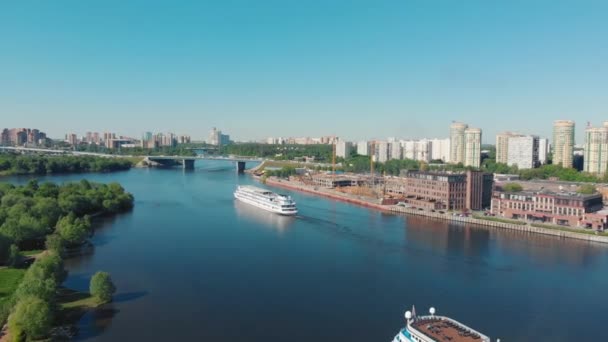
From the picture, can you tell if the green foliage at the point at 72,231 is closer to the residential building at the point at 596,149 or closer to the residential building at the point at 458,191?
the residential building at the point at 458,191

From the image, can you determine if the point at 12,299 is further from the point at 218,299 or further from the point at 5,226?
the point at 5,226

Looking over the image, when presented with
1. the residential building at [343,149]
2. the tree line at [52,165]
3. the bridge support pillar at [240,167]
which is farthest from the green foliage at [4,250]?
the residential building at [343,149]

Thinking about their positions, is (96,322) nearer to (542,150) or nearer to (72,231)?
(72,231)

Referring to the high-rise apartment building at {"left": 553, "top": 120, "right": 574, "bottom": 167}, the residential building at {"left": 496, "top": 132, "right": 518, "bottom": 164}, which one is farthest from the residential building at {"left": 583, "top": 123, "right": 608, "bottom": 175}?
the residential building at {"left": 496, "top": 132, "right": 518, "bottom": 164}

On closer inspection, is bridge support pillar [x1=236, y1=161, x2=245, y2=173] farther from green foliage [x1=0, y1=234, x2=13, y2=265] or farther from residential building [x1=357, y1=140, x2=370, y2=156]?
green foliage [x1=0, y1=234, x2=13, y2=265]

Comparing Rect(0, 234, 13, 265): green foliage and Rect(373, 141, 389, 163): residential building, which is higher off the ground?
Rect(373, 141, 389, 163): residential building

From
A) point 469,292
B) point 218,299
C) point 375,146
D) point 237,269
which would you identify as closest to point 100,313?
point 218,299
